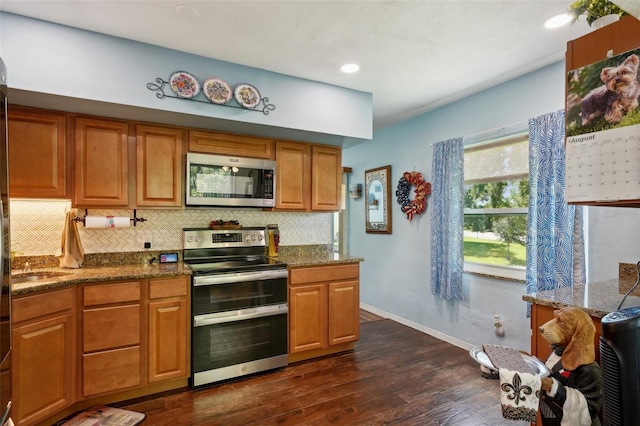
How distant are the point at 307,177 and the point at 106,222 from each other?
180cm

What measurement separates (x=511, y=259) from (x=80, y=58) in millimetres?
3833

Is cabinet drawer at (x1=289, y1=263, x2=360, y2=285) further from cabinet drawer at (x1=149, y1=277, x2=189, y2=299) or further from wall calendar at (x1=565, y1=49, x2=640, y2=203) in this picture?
wall calendar at (x1=565, y1=49, x2=640, y2=203)

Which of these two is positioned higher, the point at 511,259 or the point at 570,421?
the point at 511,259

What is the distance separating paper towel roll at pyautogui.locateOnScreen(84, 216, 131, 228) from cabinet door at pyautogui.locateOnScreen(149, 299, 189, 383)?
2.37 ft

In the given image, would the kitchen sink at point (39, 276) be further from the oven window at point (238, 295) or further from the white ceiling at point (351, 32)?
the white ceiling at point (351, 32)

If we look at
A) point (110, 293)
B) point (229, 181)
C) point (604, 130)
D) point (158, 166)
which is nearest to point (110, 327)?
point (110, 293)

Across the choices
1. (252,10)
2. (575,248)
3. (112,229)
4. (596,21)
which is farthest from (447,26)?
→ (112,229)

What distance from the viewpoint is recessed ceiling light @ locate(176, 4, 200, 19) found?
1.99 metres

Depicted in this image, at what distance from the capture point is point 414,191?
13.2ft

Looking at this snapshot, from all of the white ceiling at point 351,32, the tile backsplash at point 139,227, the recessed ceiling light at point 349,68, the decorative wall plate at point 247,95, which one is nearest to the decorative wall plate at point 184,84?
the white ceiling at point 351,32

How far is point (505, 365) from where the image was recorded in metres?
1.09

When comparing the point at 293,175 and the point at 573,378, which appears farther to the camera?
the point at 293,175

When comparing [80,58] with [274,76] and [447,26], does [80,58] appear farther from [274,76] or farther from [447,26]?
[447,26]

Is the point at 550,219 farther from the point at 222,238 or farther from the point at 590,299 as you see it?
the point at 222,238
